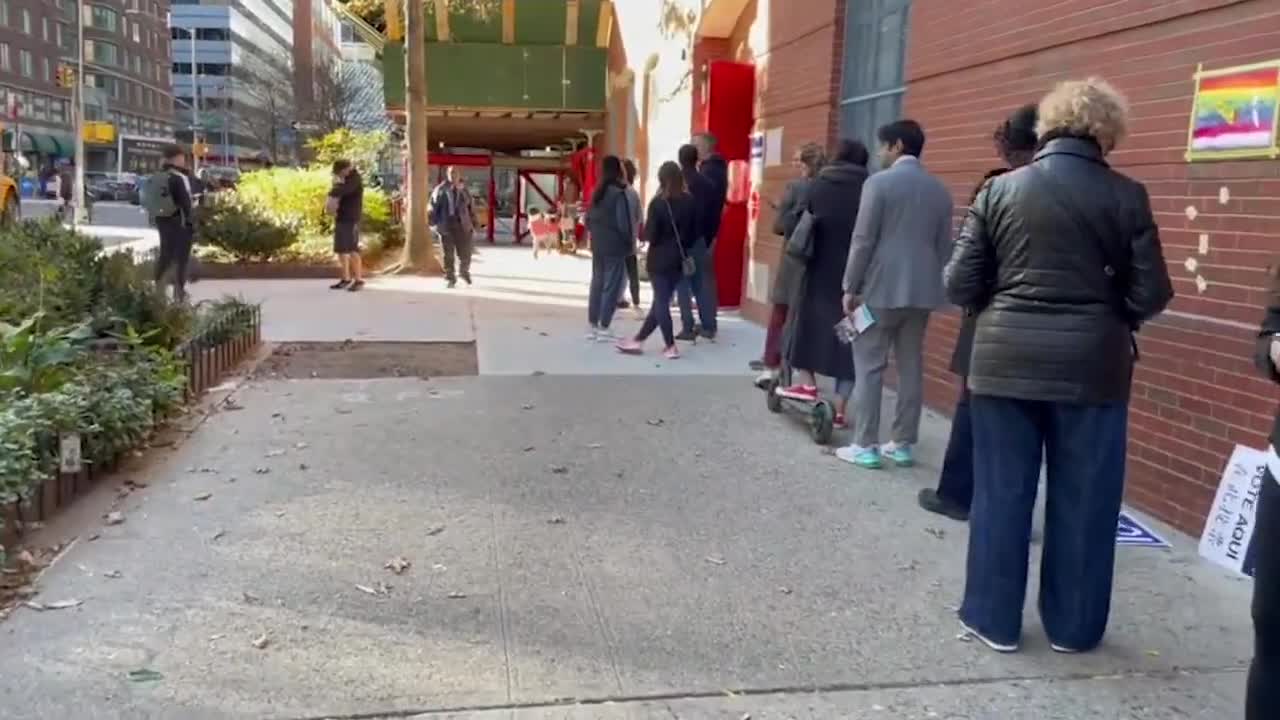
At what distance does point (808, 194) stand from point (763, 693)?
3787 millimetres

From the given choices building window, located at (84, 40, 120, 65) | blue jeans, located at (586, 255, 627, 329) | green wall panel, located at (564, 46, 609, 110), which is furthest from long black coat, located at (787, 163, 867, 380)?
building window, located at (84, 40, 120, 65)

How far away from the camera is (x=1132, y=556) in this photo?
16.1ft

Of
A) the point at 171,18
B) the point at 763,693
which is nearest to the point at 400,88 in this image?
the point at 763,693

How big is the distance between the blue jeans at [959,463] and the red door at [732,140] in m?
7.48

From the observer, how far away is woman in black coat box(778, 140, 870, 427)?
6.64m

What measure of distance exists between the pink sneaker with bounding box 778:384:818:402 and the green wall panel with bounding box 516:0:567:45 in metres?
18.5

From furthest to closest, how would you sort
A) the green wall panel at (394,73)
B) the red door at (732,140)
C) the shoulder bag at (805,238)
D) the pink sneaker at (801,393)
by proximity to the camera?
the green wall panel at (394,73), the red door at (732,140), the pink sneaker at (801,393), the shoulder bag at (805,238)

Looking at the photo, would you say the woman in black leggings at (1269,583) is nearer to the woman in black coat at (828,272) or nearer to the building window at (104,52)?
the woman in black coat at (828,272)

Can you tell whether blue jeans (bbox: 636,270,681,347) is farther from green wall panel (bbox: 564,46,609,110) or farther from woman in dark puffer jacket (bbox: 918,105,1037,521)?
green wall panel (bbox: 564,46,609,110)

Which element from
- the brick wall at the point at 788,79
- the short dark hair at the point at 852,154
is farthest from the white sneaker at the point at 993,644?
the brick wall at the point at 788,79

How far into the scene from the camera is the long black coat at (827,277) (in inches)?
262

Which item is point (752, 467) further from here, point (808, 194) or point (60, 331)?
point (60, 331)

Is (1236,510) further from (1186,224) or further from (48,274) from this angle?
(48,274)

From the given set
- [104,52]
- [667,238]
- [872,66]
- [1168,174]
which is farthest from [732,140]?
[104,52]
